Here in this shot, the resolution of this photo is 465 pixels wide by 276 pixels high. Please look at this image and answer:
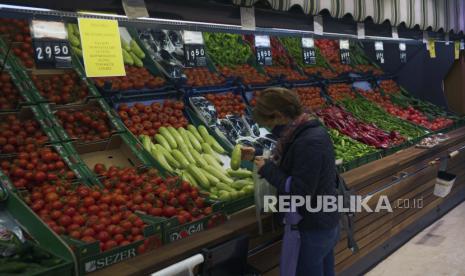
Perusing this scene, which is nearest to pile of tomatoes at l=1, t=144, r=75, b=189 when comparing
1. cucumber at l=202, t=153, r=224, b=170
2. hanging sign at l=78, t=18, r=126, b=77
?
hanging sign at l=78, t=18, r=126, b=77

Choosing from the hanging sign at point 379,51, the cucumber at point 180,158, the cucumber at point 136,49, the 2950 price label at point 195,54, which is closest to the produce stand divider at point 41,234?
the cucumber at point 180,158

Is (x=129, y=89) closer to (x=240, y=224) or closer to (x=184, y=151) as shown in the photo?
(x=184, y=151)

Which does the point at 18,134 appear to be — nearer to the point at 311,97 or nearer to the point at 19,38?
the point at 19,38

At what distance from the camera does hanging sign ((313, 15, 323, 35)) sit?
3.41 meters

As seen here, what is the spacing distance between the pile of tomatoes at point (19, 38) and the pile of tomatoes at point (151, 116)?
0.73 m

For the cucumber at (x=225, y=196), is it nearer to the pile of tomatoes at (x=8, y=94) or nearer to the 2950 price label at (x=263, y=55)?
the pile of tomatoes at (x=8, y=94)

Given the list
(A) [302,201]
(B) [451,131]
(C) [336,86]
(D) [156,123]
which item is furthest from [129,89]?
(B) [451,131]

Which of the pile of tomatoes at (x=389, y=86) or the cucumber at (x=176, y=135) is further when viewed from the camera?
the pile of tomatoes at (x=389, y=86)

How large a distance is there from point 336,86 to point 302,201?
3.86 m

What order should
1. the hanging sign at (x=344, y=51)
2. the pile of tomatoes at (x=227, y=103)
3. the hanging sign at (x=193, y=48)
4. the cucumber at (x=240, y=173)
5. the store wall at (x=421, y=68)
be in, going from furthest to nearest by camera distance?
the store wall at (x=421, y=68)
the hanging sign at (x=344, y=51)
the pile of tomatoes at (x=227, y=103)
the hanging sign at (x=193, y=48)
the cucumber at (x=240, y=173)

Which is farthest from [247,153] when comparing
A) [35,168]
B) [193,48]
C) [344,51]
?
[344,51]

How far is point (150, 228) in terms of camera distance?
87.0 inches

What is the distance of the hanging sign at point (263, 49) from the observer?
184 inches

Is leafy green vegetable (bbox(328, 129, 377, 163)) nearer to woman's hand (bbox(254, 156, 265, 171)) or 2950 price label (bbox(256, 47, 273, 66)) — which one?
2950 price label (bbox(256, 47, 273, 66))
